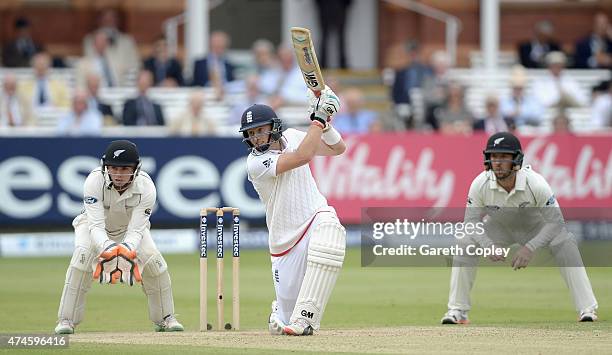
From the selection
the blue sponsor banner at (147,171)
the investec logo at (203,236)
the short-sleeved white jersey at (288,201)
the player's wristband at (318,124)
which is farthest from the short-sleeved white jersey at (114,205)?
the blue sponsor banner at (147,171)

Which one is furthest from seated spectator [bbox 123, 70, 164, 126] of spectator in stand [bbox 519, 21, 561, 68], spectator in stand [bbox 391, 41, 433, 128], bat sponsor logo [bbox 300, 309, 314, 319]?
bat sponsor logo [bbox 300, 309, 314, 319]

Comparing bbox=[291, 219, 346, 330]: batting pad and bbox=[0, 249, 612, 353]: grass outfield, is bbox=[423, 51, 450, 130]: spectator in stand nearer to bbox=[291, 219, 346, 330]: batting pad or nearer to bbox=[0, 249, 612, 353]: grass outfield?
bbox=[0, 249, 612, 353]: grass outfield

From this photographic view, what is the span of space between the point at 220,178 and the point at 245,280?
333 centimetres

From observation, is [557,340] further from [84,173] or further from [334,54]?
[334,54]

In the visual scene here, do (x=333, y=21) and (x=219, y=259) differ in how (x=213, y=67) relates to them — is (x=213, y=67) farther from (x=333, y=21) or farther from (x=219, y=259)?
(x=219, y=259)

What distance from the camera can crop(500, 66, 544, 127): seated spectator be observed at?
19.4 meters

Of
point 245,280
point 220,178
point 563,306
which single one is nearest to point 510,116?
point 220,178

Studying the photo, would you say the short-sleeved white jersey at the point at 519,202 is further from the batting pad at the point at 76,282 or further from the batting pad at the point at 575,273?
the batting pad at the point at 76,282

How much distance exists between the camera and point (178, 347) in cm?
874

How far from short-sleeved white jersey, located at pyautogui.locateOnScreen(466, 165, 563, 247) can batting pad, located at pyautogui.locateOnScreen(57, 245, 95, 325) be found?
304cm

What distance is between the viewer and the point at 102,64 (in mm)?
20328

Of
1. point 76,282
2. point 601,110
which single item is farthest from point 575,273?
point 601,110

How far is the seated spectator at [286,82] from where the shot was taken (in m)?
19.4

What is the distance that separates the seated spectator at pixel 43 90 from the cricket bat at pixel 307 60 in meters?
10.3
